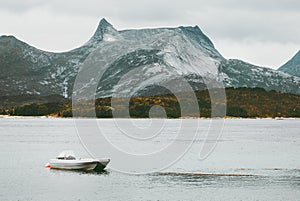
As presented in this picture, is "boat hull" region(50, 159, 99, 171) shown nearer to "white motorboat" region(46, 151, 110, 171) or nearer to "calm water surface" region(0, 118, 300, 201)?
"white motorboat" region(46, 151, 110, 171)

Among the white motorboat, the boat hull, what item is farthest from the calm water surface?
the boat hull

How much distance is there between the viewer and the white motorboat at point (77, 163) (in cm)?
Result: 10356

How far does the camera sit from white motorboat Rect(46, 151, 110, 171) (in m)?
104

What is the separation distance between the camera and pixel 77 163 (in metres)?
105

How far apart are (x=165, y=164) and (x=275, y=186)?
34612mm

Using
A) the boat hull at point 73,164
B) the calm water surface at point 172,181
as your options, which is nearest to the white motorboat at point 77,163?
the boat hull at point 73,164

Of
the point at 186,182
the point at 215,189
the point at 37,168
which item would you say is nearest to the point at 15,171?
the point at 37,168

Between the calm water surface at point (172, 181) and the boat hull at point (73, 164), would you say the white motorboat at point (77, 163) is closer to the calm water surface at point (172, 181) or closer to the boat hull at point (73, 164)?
the boat hull at point (73, 164)

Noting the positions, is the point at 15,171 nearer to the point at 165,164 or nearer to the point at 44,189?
the point at 44,189

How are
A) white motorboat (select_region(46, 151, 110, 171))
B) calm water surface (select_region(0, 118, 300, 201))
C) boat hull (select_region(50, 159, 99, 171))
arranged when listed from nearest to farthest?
1. calm water surface (select_region(0, 118, 300, 201))
2. white motorboat (select_region(46, 151, 110, 171))
3. boat hull (select_region(50, 159, 99, 171))

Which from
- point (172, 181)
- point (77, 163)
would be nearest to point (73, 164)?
point (77, 163)

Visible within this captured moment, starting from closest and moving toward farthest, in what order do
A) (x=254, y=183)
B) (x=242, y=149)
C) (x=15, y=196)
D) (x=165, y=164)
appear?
(x=15, y=196)
(x=254, y=183)
(x=165, y=164)
(x=242, y=149)

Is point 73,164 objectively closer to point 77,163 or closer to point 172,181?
point 77,163

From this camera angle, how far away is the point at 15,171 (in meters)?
104
